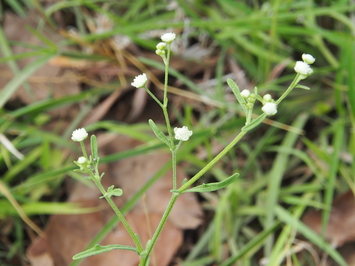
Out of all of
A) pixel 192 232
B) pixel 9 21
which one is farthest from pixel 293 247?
pixel 9 21

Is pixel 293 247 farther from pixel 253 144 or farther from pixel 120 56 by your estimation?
pixel 120 56

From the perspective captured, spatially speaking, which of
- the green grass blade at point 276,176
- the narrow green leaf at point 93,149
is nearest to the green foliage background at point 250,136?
the green grass blade at point 276,176

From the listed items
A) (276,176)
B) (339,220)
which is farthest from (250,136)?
(339,220)

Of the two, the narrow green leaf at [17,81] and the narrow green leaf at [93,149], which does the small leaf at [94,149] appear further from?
the narrow green leaf at [17,81]

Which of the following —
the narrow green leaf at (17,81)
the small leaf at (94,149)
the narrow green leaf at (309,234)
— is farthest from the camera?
the narrow green leaf at (17,81)

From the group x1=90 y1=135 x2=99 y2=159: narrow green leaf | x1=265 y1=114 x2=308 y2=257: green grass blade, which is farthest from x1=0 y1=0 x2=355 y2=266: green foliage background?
x1=90 y1=135 x2=99 y2=159: narrow green leaf

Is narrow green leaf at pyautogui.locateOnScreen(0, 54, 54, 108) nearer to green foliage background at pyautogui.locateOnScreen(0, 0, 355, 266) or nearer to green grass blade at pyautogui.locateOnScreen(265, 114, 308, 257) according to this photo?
green foliage background at pyautogui.locateOnScreen(0, 0, 355, 266)
